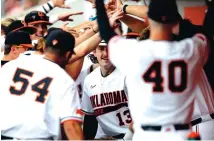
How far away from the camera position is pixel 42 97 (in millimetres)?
3650

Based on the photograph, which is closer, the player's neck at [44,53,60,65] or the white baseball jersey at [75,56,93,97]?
the player's neck at [44,53,60,65]

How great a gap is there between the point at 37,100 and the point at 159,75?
912 mm

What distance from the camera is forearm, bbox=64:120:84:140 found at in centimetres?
356

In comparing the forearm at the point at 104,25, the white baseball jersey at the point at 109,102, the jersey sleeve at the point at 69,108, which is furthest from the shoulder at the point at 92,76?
the forearm at the point at 104,25

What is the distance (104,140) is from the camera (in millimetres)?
4570

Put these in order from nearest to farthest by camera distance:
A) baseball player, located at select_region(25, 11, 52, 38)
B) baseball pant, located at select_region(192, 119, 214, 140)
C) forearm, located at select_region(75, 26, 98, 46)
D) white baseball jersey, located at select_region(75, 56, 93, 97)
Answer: baseball pant, located at select_region(192, 119, 214, 140), forearm, located at select_region(75, 26, 98, 46), white baseball jersey, located at select_region(75, 56, 93, 97), baseball player, located at select_region(25, 11, 52, 38)

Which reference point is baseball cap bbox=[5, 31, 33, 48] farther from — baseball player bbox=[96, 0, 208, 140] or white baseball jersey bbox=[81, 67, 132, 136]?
baseball player bbox=[96, 0, 208, 140]

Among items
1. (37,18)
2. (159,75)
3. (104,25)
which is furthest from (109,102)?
(159,75)

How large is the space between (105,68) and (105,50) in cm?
21

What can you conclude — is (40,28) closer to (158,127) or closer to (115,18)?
(115,18)

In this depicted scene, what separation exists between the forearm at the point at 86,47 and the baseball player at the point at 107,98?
50 cm

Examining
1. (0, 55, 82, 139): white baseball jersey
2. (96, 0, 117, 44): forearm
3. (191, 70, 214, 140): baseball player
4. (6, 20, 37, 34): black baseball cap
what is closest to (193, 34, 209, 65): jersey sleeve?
(96, 0, 117, 44): forearm

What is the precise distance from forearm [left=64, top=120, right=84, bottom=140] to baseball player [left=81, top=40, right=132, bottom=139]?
1.23m

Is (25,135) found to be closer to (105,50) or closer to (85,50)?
(85,50)
